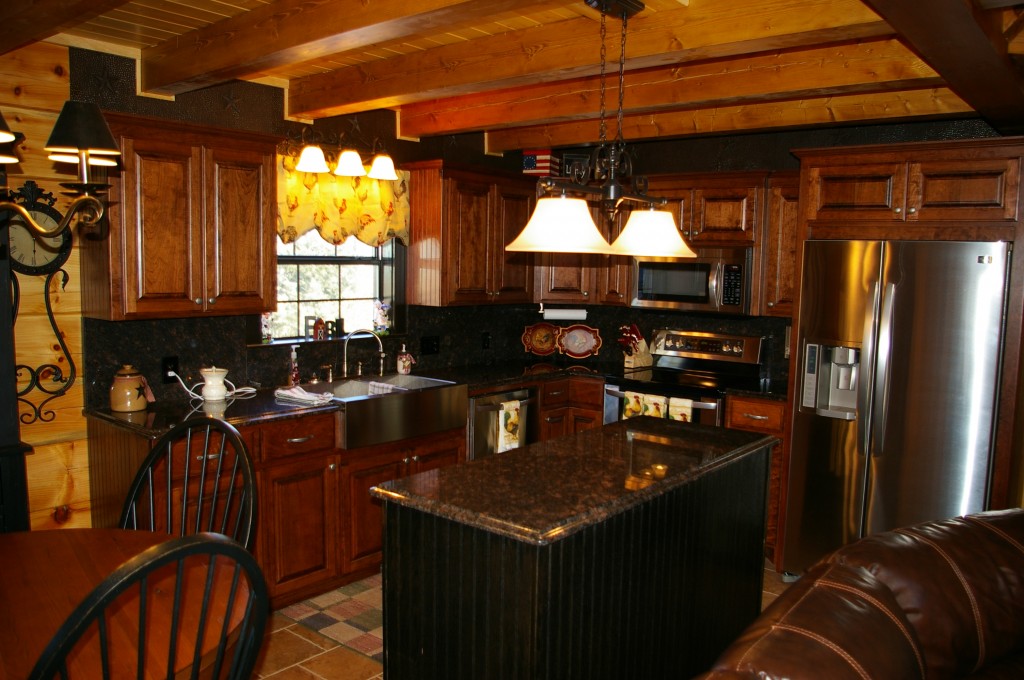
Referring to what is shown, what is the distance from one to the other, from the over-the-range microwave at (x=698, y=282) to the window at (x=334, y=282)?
150 cm

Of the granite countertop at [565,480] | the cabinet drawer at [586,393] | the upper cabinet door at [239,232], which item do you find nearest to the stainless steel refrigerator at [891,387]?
the granite countertop at [565,480]

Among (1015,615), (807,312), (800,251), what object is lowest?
(1015,615)

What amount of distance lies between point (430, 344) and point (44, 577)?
122 inches

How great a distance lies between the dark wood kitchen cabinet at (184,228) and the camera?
3217mm

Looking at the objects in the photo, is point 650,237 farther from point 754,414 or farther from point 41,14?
point 754,414

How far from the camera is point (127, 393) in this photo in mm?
3381

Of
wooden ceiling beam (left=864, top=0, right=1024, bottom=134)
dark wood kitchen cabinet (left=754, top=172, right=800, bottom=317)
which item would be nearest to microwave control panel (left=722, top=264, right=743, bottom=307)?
dark wood kitchen cabinet (left=754, top=172, right=800, bottom=317)

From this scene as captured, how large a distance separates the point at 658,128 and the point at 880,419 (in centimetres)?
187

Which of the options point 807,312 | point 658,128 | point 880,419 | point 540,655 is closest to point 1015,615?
point 540,655

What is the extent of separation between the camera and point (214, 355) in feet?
12.6

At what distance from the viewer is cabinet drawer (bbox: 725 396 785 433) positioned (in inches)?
166

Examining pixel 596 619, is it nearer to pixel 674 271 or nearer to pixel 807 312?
pixel 807 312

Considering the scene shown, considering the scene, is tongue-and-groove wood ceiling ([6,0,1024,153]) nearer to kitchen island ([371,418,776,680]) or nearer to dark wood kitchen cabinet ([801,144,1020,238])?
dark wood kitchen cabinet ([801,144,1020,238])

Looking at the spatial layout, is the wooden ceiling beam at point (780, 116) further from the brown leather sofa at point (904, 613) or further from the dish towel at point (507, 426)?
the brown leather sofa at point (904, 613)
